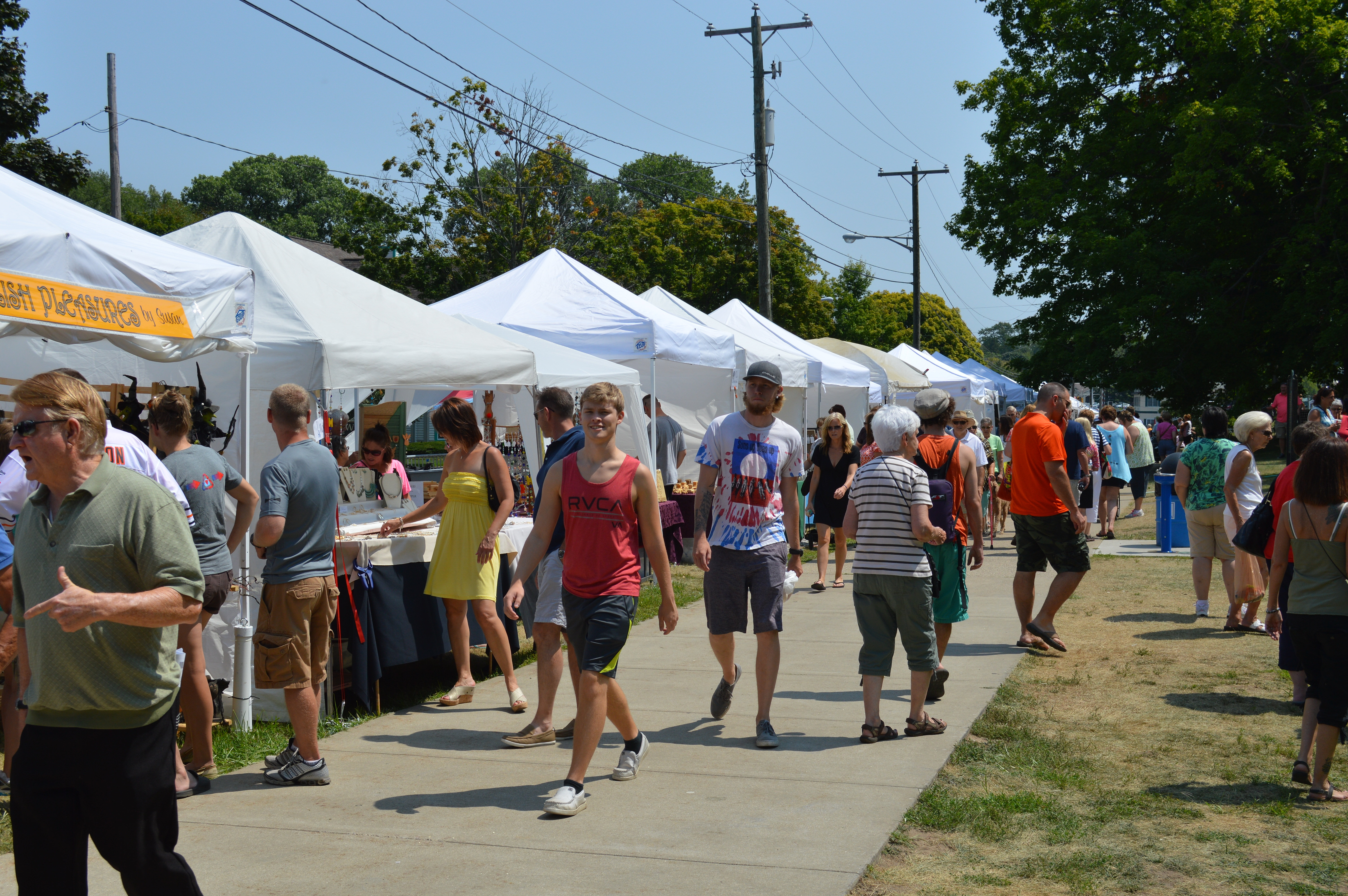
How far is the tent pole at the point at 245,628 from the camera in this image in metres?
6.24

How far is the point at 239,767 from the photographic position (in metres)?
5.66

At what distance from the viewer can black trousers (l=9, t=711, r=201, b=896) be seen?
2.87 m

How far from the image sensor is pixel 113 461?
4.54 metres

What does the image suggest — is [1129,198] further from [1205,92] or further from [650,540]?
[650,540]

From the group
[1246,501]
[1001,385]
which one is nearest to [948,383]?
[1001,385]

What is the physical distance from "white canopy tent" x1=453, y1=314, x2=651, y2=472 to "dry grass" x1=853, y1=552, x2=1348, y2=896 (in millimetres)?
4722

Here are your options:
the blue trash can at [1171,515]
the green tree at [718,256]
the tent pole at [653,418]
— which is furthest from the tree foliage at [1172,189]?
the green tree at [718,256]

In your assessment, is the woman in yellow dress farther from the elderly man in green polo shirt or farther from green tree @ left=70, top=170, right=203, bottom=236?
green tree @ left=70, top=170, right=203, bottom=236

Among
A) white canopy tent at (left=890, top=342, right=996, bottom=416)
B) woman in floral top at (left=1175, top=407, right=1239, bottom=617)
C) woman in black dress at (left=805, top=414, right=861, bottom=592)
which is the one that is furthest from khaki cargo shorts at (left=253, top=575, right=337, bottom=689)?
white canopy tent at (left=890, top=342, right=996, bottom=416)

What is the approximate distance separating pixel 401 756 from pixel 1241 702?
4894mm

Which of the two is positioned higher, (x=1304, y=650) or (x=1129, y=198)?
(x=1129, y=198)

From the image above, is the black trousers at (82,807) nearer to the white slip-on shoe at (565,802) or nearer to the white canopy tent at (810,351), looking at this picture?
the white slip-on shoe at (565,802)

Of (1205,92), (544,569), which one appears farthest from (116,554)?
(1205,92)

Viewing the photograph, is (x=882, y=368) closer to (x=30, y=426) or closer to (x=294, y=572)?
(x=294, y=572)
